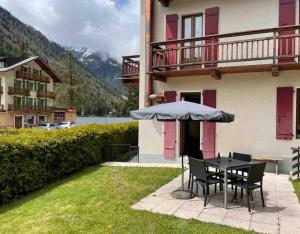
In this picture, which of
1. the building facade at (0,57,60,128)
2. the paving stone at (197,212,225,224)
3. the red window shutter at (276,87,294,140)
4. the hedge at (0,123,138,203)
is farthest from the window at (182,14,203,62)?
the building facade at (0,57,60,128)

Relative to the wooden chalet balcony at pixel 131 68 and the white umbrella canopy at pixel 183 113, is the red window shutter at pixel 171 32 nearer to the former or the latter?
the wooden chalet balcony at pixel 131 68

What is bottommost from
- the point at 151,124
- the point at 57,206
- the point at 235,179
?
the point at 57,206

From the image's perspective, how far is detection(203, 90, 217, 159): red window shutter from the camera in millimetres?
11080

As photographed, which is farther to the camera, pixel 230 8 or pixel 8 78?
pixel 8 78

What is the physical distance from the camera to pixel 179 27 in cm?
1196

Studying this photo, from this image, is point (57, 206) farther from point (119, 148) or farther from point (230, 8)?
point (230, 8)

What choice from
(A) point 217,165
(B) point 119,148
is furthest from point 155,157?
(A) point 217,165

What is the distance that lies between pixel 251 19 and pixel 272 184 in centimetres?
574

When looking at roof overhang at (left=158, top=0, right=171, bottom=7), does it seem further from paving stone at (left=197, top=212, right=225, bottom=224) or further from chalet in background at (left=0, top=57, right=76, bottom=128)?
chalet in background at (left=0, top=57, right=76, bottom=128)

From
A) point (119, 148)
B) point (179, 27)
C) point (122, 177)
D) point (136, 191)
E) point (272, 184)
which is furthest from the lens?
point (119, 148)

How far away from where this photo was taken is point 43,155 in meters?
8.77

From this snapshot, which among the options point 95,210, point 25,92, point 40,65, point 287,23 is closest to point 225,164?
point 95,210

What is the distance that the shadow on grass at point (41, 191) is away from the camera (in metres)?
7.32

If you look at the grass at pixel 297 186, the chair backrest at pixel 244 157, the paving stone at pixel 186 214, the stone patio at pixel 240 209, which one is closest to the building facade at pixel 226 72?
the grass at pixel 297 186
